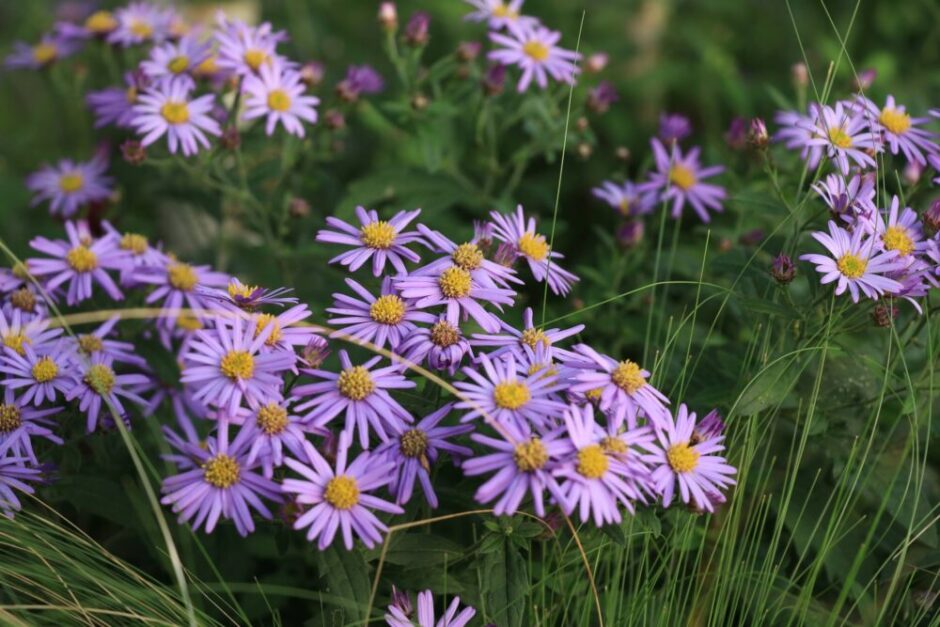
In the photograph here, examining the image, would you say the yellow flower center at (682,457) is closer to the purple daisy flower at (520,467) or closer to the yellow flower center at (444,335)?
the purple daisy flower at (520,467)

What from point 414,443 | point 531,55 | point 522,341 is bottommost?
point 414,443

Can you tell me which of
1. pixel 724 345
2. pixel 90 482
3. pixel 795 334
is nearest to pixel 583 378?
pixel 795 334

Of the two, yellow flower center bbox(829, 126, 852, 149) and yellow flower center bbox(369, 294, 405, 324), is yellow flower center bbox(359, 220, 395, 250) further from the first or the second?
yellow flower center bbox(829, 126, 852, 149)

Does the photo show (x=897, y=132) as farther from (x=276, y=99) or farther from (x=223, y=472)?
(x=223, y=472)

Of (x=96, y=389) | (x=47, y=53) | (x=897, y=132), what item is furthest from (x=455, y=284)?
(x=47, y=53)

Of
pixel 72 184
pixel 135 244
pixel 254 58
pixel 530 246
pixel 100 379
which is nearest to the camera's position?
pixel 100 379

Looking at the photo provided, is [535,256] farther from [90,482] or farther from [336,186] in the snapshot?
[336,186]
